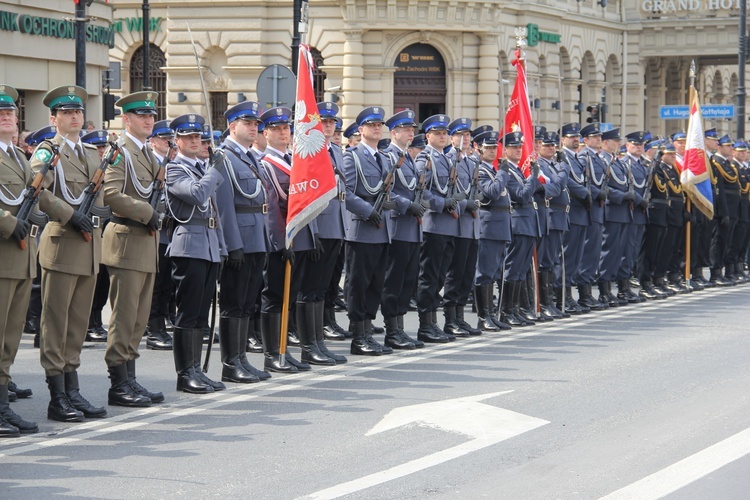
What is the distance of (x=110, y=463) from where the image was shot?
7.87 meters

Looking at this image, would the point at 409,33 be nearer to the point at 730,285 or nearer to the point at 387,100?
the point at 387,100

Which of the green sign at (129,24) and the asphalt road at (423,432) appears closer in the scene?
the asphalt road at (423,432)

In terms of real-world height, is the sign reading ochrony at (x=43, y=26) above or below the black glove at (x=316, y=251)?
above

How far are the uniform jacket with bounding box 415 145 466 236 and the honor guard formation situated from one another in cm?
2

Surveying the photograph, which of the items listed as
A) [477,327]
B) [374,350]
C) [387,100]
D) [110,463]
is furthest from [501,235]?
[387,100]

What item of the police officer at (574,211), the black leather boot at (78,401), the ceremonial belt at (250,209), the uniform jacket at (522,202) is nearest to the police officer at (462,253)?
the uniform jacket at (522,202)

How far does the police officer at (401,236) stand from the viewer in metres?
12.9

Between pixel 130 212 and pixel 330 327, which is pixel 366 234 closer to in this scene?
pixel 330 327

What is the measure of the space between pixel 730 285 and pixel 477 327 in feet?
25.4

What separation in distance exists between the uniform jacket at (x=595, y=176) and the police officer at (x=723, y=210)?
14.4 feet

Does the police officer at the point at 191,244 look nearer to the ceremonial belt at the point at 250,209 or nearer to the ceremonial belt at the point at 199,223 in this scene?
the ceremonial belt at the point at 199,223

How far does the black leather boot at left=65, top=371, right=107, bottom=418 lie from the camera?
30.4ft

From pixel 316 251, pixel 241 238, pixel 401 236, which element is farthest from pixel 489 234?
pixel 241 238

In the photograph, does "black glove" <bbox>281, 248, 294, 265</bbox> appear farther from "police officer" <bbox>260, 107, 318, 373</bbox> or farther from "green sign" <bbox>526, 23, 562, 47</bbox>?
"green sign" <bbox>526, 23, 562, 47</bbox>
